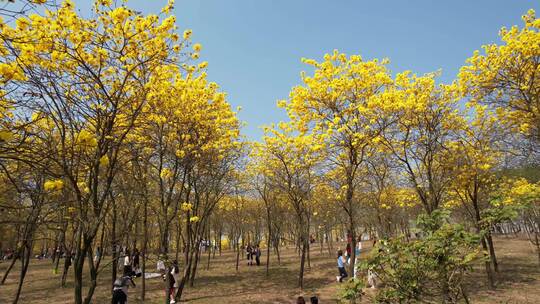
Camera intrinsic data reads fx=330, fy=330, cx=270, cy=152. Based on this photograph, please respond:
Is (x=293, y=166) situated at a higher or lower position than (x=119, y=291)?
higher

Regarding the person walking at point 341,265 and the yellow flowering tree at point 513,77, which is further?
the person walking at point 341,265

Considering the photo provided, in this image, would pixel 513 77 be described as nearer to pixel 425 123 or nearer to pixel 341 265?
pixel 425 123

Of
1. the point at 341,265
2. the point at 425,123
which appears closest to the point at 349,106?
the point at 425,123

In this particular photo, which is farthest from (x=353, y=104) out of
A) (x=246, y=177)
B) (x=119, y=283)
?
(x=246, y=177)

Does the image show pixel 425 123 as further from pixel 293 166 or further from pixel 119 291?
pixel 119 291

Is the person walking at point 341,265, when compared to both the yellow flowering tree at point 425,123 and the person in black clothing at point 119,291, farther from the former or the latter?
the person in black clothing at point 119,291

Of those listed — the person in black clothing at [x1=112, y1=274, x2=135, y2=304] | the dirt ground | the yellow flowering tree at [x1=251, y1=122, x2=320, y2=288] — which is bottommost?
the dirt ground

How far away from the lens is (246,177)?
24.0 m

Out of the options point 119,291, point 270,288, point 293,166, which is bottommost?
point 270,288

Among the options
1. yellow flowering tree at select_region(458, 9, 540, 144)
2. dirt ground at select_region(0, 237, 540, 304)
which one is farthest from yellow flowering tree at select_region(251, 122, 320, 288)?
yellow flowering tree at select_region(458, 9, 540, 144)

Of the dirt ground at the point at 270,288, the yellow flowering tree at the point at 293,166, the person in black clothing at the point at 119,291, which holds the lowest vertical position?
the dirt ground at the point at 270,288

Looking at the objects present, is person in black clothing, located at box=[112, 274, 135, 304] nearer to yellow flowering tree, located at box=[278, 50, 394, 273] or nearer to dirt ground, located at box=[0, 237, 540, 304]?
dirt ground, located at box=[0, 237, 540, 304]

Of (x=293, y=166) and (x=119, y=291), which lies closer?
(x=119, y=291)

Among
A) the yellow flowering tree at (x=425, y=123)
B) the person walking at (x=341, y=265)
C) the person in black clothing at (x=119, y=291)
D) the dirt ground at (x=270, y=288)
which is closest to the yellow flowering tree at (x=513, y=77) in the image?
the yellow flowering tree at (x=425, y=123)
